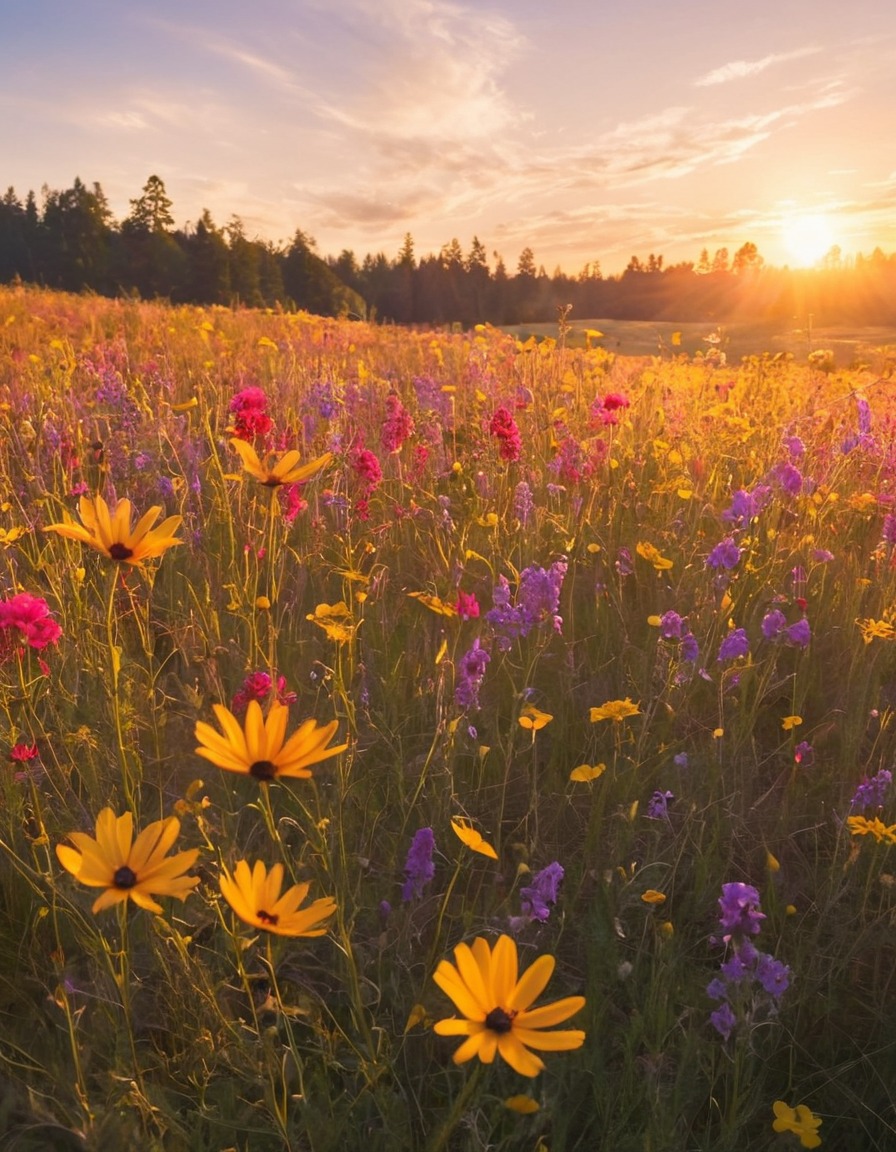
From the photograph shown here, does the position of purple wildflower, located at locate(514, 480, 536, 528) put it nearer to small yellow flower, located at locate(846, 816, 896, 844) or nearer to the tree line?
small yellow flower, located at locate(846, 816, 896, 844)

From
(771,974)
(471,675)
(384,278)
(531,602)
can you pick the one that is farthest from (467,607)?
(384,278)

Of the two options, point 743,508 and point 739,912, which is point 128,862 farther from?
point 743,508

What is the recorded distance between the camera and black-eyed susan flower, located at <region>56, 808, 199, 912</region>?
0.79m

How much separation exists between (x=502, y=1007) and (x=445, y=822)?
885mm

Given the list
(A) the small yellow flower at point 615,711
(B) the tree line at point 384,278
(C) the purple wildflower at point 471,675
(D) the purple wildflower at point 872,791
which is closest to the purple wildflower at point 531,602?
(C) the purple wildflower at point 471,675

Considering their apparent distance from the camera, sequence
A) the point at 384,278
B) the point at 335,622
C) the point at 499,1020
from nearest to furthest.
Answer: the point at 499,1020 < the point at 335,622 < the point at 384,278

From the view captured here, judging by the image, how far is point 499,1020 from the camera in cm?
76

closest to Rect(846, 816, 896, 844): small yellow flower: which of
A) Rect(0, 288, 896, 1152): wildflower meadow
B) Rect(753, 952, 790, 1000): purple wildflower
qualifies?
Rect(0, 288, 896, 1152): wildflower meadow

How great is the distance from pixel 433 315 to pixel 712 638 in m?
64.2

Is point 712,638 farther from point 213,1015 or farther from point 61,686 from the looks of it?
point 61,686

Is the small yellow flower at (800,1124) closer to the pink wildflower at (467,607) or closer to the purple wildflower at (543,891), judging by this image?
the purple wildflower at (543,891)

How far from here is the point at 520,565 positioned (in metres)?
2.67

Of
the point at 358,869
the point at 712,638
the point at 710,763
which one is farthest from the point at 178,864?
the point at 712,638

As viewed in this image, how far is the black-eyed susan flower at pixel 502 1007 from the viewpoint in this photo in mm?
713
